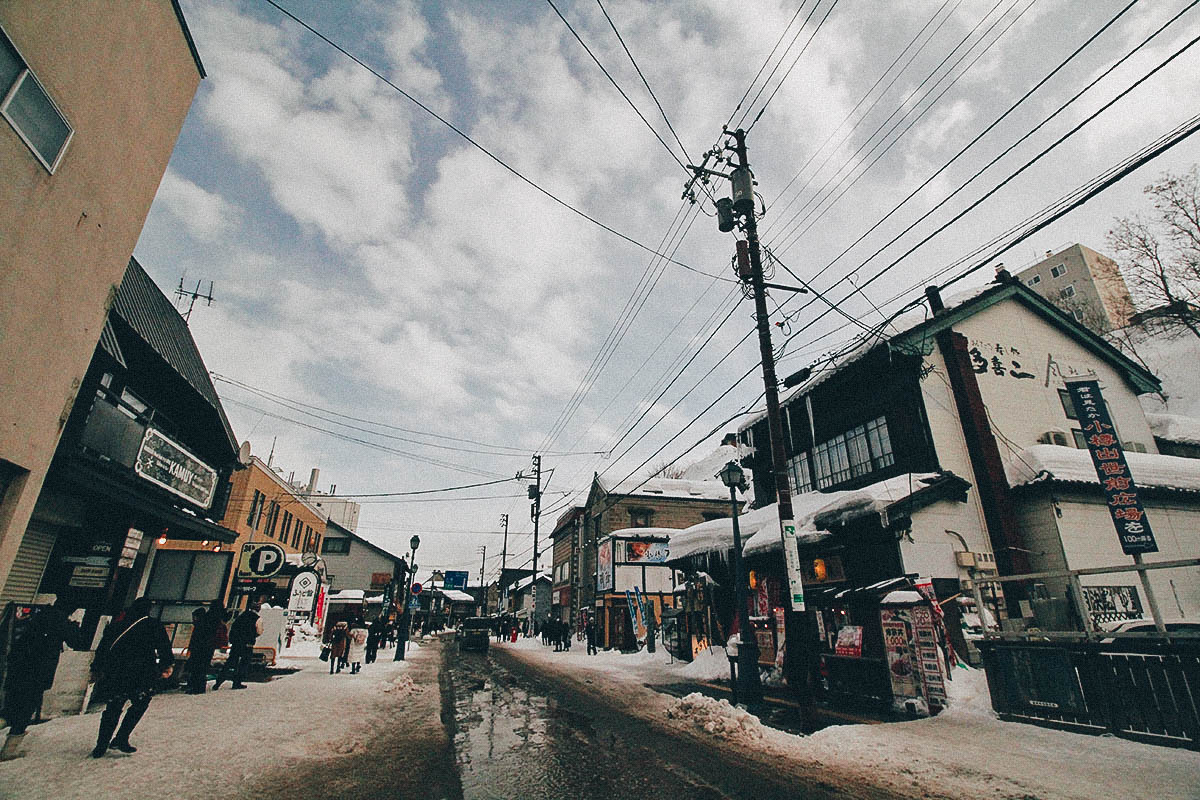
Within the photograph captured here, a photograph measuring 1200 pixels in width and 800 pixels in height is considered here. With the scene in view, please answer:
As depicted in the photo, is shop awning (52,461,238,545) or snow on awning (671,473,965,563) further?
snow on awning (671,473,965,563)

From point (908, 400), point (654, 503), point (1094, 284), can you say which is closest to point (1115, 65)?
point (908, 400)

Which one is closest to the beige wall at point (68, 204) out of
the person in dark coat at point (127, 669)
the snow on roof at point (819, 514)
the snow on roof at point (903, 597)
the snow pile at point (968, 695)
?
the person in dark coat at point (127, 669)

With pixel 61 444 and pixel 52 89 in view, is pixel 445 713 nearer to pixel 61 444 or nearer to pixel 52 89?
pixel 61 444

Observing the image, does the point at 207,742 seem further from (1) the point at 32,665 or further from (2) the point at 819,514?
(2) the point at 819,514

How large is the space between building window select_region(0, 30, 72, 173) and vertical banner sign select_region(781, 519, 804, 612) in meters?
11.8

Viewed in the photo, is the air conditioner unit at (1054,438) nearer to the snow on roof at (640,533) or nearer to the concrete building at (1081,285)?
the snow on roof at (640,533)

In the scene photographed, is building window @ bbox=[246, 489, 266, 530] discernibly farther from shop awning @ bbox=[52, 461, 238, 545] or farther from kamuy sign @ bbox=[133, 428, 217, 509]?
kamuy sign @ bbox=[133, 428, 217, 509]

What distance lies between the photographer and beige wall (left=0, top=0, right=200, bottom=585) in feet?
18.1

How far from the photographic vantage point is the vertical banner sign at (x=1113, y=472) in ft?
40.0

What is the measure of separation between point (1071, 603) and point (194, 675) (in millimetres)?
20710

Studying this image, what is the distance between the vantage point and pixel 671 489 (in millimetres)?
44156

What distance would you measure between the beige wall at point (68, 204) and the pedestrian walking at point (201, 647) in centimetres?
650

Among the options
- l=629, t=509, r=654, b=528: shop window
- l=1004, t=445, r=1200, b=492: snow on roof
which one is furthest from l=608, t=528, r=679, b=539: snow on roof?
l=1004, t=445, r=1200, b=492: snow on roof

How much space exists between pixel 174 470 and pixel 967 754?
15583mm
